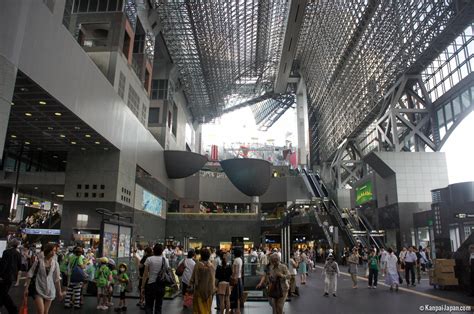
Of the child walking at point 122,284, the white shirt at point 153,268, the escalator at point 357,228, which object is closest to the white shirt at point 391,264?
the child walking at point 122,284

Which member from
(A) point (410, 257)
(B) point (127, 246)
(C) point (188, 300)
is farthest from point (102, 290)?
(A) point (410, 257)

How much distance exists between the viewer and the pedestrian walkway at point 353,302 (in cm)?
970

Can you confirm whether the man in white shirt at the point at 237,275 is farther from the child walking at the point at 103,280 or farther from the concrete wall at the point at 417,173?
the concrete wall at the point at 417,173

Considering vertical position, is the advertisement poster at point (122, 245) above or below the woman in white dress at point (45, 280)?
above

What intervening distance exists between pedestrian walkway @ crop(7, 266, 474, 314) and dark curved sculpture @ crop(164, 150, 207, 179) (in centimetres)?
3005

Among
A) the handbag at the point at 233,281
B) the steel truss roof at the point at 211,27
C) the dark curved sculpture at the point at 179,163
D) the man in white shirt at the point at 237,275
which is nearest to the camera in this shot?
the handbag at the point at 233,281

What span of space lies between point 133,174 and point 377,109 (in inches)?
965

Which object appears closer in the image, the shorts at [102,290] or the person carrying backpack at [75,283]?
the person carrying backpack at [75,283]

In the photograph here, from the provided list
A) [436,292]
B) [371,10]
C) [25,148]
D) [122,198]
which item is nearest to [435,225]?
[436,292]

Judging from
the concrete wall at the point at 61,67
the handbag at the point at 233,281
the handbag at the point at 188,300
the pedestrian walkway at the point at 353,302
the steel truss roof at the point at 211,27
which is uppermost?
the steel truss roof at the point at 211,27

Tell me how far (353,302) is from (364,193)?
1108 inches

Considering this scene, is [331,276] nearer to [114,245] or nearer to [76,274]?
[114,245]

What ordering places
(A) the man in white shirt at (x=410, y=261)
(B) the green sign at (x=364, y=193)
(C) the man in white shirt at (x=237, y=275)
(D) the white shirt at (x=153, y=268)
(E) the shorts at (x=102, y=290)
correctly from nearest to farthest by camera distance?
1. (D) the white shirt at (x=153, y=268)
2. (C) the man in white shirt at (x=237, y=275)
3. (E) the shorts at (x=102, y=290)
4. (A) the man in white shirt at (x=410, y=261)
5. (B) the green sign at (x=364, y=193)

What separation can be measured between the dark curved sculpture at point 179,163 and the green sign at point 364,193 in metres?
18.2
